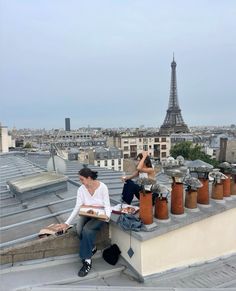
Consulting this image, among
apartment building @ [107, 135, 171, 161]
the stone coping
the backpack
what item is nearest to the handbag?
the stone coping

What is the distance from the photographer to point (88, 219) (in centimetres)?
370

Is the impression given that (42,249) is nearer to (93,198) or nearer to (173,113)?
(93,198)

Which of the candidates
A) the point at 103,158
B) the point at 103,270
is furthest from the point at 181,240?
the point at 103,158

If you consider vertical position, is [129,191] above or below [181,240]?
above

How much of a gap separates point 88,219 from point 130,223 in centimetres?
53

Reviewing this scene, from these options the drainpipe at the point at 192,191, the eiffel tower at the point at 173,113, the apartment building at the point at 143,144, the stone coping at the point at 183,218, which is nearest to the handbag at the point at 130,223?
the stone coping at the point at 183,218

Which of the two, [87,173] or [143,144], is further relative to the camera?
[143,144]

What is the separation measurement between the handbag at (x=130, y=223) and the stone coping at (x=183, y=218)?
0.06 metres

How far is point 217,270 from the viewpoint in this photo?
12.6ft

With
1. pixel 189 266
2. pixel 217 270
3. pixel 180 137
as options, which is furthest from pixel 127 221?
pixel 180 137

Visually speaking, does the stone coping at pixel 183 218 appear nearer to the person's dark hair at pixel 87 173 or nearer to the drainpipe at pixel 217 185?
the drainpipe at pixel 217 185

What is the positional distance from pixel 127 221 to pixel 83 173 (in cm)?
76

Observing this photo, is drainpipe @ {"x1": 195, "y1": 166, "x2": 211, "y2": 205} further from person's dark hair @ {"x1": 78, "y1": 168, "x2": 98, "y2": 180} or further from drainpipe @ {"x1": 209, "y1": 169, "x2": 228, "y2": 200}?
person's dark hair @ {"x1": 78, "y1": 168, "x2": 98, "y2": 180}

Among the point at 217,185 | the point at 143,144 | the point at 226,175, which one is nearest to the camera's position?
the point at 217,185
